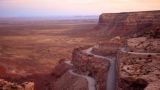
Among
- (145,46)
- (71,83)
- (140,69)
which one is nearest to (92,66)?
(71,83)

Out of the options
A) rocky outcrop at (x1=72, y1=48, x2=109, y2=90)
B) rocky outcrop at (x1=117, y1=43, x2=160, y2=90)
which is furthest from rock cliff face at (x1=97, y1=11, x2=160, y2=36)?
rocky outcrop at (x1=117, y1=43, x2=160, y2=90)

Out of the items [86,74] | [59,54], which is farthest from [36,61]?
[86,74]

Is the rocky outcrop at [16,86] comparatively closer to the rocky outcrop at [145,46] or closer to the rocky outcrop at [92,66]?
the rocky outcrop at [92,66]

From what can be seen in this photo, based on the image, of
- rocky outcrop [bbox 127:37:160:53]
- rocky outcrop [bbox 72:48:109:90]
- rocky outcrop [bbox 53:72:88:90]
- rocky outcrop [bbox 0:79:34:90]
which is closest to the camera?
rocky outcrop [bbox 0:79:34:90]

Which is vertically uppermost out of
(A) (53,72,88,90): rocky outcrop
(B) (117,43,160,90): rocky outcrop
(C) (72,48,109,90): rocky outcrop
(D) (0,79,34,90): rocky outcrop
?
(D) (0,79,34,90): rocky outcrop

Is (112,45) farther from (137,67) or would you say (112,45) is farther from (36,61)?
(36,61)

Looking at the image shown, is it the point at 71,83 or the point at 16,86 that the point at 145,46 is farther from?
the point at 16,86

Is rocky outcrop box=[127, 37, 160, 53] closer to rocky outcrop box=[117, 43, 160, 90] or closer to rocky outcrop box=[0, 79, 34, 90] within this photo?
rocky outcrop box=[117, 43, 160, 90]
